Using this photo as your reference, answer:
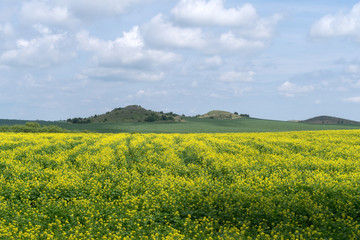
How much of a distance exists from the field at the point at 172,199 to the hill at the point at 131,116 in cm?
8773

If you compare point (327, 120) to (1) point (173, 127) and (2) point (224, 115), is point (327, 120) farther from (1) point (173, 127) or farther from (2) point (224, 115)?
(1) point (173, 127)

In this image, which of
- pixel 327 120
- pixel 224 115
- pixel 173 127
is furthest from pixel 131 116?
pixel 327 120

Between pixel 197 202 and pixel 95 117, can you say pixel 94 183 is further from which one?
pixel 95 117

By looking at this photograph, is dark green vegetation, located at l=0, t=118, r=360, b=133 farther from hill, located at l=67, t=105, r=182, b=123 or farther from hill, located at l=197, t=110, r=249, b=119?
hill, located at l=197, t=110, r=249, b=119

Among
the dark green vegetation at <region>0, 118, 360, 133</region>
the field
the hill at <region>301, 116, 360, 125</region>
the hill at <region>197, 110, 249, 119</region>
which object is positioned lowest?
the field

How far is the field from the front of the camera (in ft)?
37.6

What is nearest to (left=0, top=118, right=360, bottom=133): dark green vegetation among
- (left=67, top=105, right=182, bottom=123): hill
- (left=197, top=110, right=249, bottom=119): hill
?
(left=67, top=105, right=182, bottom=123): hill

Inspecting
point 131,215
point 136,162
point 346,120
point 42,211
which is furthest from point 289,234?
point 346,120

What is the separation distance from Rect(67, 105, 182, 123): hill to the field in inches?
3454

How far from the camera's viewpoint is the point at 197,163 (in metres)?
21.7

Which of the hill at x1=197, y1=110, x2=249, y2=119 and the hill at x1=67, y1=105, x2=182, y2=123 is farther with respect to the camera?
the hill at x1=197, y1=110, x2=249, y2=119

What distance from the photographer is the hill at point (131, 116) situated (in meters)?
110

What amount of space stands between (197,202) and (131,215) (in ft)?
10.2

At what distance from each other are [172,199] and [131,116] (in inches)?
4388
